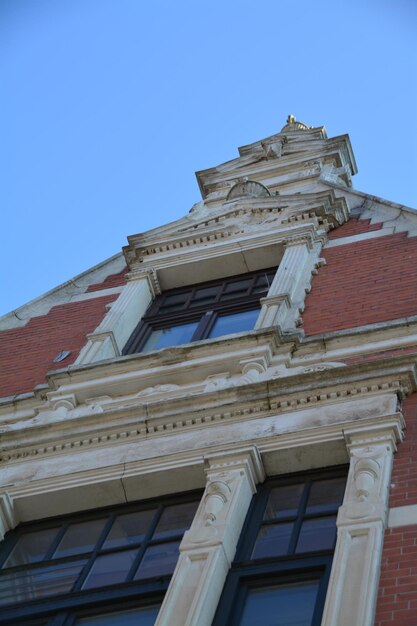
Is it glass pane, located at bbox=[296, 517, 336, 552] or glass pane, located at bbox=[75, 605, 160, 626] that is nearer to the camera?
glass pane, located at bbox=[75, 605, 160, 626]

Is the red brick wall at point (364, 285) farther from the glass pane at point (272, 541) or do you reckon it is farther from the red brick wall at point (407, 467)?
the glass pane at point (272, 541)

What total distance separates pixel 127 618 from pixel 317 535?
4.98 ft

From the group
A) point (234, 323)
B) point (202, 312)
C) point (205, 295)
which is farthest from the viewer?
point (205, 295)

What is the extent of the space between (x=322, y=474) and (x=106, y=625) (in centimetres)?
216

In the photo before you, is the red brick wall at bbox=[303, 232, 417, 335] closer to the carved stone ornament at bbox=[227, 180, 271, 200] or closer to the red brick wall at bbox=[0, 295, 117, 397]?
the carved stone ornament at bbox=[227, 180, 271, 200]

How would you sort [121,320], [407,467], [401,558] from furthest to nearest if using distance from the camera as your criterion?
[121,320] < [407,467] < [401,558]

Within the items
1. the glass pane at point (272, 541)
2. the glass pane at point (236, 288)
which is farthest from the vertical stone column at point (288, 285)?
the glass pane at point (272, 541)

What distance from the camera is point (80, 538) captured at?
927 centimetres

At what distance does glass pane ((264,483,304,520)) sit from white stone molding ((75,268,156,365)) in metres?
3.77

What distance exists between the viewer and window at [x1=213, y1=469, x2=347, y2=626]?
7.49m

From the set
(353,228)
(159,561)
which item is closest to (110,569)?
(159,561)

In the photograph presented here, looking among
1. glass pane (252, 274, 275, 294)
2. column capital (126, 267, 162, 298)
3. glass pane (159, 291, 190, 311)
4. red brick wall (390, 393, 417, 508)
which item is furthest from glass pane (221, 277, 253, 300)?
red brick wall (390, 393, 417, 508)

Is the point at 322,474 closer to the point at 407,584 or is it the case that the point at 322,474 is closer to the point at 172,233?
the point at 407,584

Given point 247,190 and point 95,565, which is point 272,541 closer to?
point 95,565
